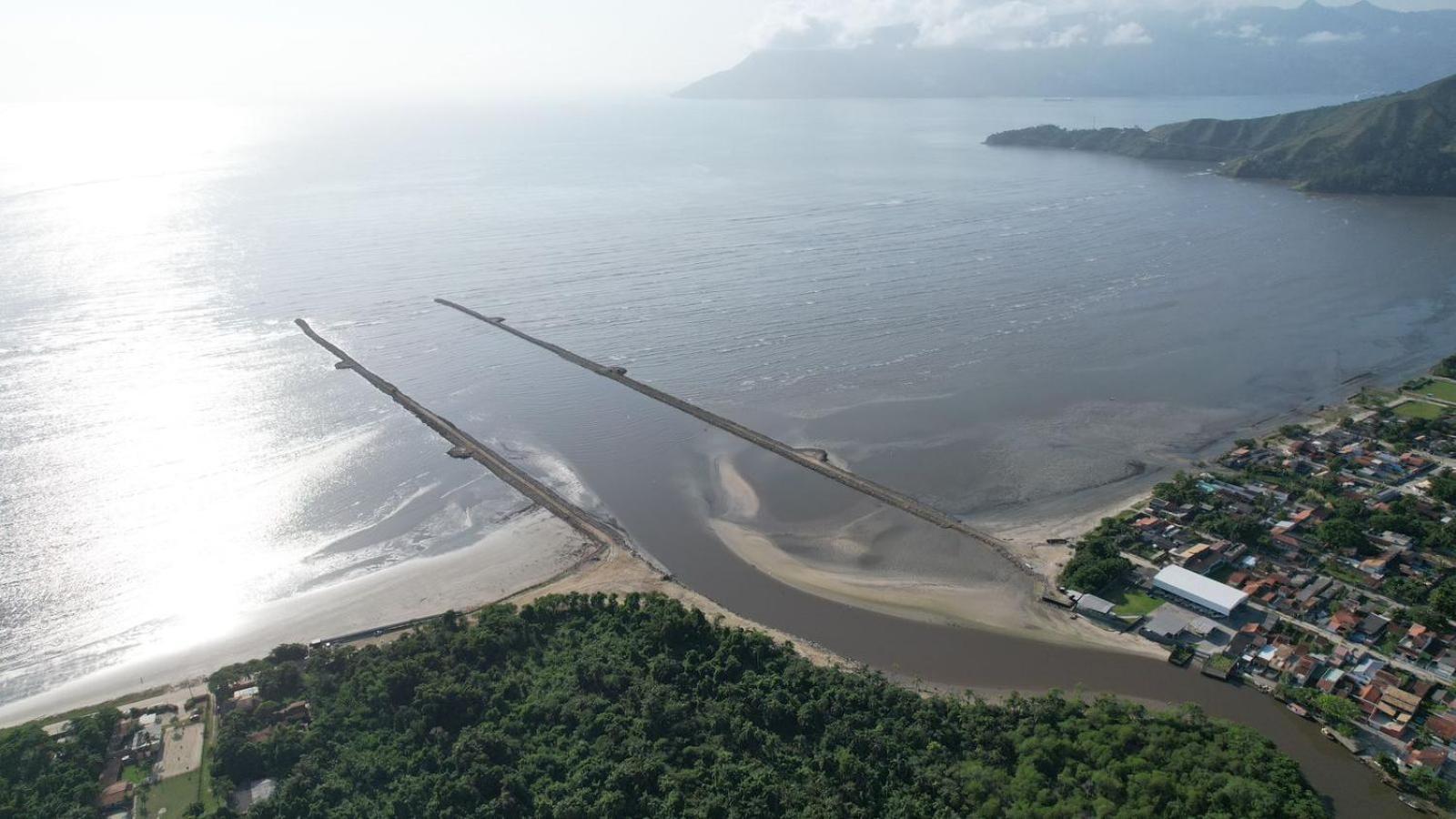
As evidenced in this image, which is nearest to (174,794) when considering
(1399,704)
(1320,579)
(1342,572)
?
(1399,704)

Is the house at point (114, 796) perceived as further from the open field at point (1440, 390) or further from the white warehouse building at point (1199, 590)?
the open field at point (1440, 390)

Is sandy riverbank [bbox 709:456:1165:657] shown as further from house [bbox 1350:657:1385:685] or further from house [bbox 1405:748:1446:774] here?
house [bbox 1405:748:1446:774]

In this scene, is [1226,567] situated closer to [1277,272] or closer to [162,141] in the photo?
[1277,272]

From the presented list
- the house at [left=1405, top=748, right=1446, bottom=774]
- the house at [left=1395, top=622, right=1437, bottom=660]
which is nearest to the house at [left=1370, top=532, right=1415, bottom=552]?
the house at [left=1395, top=622, right=1437, bottom=660]

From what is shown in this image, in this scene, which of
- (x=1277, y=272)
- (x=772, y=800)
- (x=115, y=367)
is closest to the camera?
(x=772, y=800)

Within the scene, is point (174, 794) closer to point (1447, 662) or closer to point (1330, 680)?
point (1330, 680)

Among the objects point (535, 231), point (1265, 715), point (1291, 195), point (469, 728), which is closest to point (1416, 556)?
point (1265, 715)
